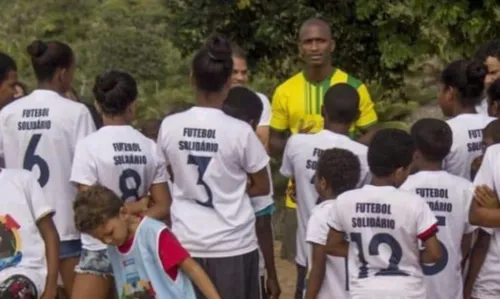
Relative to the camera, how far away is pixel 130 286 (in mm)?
5203

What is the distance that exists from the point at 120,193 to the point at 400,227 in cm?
156

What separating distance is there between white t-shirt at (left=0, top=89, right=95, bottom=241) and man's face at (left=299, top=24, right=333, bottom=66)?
151 cm

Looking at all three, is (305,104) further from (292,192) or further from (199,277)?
(199,277)

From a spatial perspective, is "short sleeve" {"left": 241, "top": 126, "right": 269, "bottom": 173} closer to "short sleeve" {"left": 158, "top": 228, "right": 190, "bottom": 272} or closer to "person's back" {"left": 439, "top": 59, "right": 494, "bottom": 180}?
"short sleeve" {"left": 158, "top": 228, "right": 190, "bottom": 272}

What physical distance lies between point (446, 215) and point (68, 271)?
2134mm

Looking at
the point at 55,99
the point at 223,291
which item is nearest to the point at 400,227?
the point at 223,291

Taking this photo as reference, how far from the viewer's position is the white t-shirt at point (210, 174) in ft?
18.5

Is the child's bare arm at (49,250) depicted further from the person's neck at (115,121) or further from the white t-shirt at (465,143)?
the white t-shirt at (465,143)

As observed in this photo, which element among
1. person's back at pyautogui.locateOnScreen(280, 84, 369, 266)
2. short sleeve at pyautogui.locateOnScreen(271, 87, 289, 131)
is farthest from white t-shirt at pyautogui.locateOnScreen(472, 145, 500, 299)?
short sleeve at pyautogui.locateOnScreen(271, 87, 289, 131)

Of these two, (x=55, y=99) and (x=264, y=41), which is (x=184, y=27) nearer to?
(x=264, y=41)

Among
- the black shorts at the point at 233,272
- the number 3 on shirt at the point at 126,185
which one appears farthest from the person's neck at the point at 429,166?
the number 3 on shirt at the point at 126,185

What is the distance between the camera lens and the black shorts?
5.72 metres

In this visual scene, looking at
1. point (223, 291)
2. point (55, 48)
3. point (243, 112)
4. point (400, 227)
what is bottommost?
point (223, 291)

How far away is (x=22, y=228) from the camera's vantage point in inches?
209
